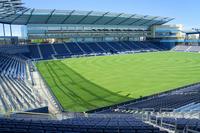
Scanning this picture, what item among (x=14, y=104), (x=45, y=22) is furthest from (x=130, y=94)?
(x=45, y=22)

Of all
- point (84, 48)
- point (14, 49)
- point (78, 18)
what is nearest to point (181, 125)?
point (14, 49)

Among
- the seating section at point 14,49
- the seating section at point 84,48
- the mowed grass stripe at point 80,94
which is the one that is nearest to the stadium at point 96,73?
the seating section at point 14,49

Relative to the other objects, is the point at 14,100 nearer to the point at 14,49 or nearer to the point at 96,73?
the point at 96,73

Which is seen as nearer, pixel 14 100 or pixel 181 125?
pixel 181 125

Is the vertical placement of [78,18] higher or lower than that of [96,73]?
higher

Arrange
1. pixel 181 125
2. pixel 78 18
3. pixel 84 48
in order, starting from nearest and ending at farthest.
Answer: pixel 181 125 → pixel 78 18 → pixel 84 48

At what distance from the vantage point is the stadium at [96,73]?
534 inches

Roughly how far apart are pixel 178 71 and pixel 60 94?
80.9 feet

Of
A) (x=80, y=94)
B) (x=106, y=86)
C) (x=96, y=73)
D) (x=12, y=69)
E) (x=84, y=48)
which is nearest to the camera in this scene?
(x=80, y=94)

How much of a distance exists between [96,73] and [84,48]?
43.7m

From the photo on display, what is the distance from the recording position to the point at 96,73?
1879 inches

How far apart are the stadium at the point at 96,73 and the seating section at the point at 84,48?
0.98ft

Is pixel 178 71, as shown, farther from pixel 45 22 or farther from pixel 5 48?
pixel 45 22

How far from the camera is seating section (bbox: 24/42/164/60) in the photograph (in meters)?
80.6
